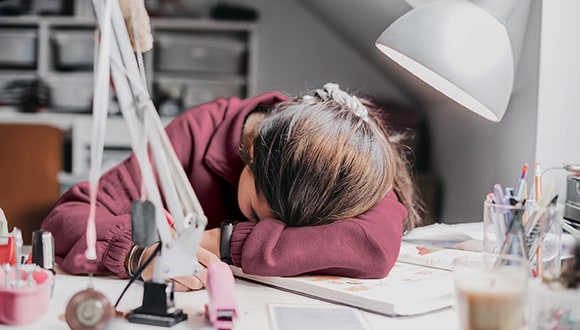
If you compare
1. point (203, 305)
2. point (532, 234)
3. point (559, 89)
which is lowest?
point (203, 305)

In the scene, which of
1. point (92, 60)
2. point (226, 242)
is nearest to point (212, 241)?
point (226, 242)

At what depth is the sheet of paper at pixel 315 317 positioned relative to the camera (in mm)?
754

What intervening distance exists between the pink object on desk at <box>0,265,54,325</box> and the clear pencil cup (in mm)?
536

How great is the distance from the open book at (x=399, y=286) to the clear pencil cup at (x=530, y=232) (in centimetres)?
10

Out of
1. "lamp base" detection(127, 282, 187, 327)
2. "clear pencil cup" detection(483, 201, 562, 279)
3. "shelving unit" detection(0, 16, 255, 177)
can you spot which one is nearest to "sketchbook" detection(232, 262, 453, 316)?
"clear pencil cup" detection(483, 201, 562, 279)

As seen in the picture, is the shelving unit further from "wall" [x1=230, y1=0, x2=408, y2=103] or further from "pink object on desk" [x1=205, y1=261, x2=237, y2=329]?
"pink object on desk" [x1=205, y1=261, x2=237, y2=329]

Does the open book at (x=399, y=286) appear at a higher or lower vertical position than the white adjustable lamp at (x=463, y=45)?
lower

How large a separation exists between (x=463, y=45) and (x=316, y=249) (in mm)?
335

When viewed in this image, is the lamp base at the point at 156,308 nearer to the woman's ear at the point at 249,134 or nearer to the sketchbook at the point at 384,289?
the sketchbook at the point at 384,289

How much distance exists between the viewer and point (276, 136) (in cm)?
100

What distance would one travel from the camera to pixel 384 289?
880 millimetres

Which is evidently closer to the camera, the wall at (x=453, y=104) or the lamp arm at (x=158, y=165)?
the lamp arm at (x=158, y=165)

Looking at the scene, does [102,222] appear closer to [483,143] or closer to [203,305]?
[203,305]

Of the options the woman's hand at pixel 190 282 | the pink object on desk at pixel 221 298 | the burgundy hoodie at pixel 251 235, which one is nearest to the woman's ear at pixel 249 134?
the burgundy hoodie at pixel 251 235
